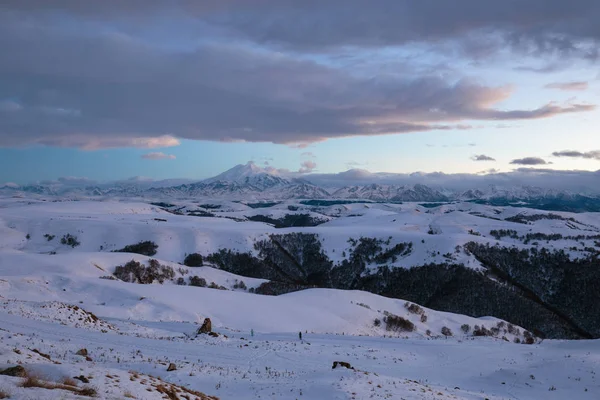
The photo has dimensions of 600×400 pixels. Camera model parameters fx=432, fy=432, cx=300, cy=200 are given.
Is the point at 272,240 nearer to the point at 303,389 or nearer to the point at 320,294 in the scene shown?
the point at 320,294

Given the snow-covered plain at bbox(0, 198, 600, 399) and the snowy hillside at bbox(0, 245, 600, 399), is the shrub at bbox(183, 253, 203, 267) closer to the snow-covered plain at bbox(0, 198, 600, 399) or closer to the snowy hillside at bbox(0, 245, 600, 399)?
the snow-covered plain at bbox(0, 198, 600, 399)

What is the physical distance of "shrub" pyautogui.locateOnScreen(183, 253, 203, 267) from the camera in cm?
13100

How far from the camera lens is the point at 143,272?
90625 millimetres

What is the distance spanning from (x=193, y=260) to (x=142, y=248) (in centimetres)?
1611

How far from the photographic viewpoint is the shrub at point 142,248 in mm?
130375

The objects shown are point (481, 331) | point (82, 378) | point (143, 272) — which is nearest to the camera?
point (82, 378)

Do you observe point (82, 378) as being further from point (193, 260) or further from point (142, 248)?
point (142, 248)

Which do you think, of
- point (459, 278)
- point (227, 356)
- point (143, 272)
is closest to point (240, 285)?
point (143, 272)

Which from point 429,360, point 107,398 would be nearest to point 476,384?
point 429,360

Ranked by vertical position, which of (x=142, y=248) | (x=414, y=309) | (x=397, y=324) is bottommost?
(x=397, y=324)

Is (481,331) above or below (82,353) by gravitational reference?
below

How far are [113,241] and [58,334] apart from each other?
11667 cm

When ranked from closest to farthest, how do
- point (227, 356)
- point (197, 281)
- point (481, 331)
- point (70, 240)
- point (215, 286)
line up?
point (227, 356) → point (481, 331) → point (215, 286) → point (197, 281) → point (70, 240)

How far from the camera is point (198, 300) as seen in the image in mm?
59000
